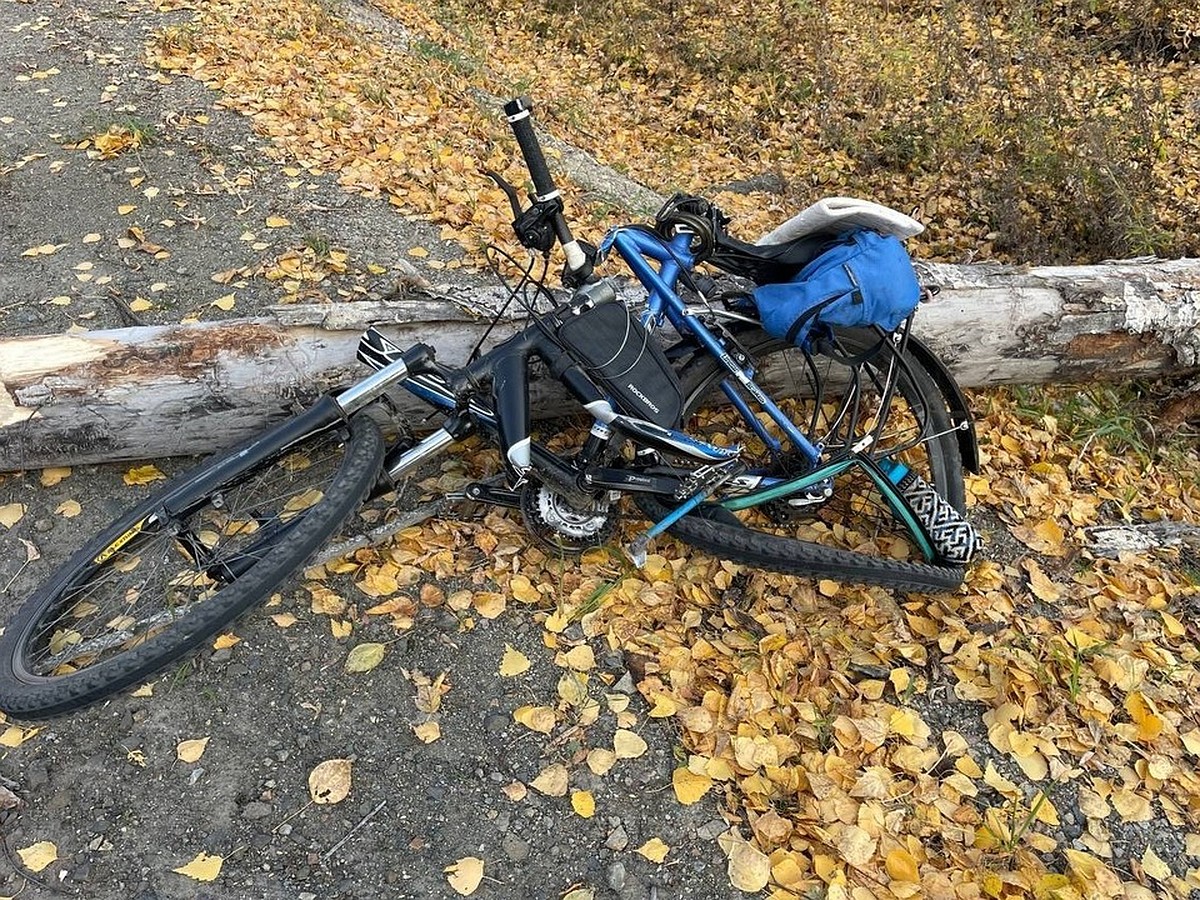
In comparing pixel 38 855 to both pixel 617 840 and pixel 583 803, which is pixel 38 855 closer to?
pixel 583 803

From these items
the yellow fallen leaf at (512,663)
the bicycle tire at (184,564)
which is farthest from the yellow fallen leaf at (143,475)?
the yellow fallen leaf at (512,663)

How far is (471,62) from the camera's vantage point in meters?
9.07

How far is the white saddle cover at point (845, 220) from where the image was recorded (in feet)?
10.7

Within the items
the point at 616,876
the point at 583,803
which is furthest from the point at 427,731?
the point at 616,876

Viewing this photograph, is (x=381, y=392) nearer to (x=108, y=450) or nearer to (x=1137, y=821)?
(x=108, y=450)

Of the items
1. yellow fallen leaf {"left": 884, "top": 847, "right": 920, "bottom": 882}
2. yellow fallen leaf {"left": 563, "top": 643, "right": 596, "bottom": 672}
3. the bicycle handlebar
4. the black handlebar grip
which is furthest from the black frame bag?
yellow fallen leaf {"left": 884, "top": 847, "right": 920, "bottom": 882}

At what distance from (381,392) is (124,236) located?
3.42 m

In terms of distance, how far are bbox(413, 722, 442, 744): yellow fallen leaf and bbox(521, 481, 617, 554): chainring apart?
34.9 inches

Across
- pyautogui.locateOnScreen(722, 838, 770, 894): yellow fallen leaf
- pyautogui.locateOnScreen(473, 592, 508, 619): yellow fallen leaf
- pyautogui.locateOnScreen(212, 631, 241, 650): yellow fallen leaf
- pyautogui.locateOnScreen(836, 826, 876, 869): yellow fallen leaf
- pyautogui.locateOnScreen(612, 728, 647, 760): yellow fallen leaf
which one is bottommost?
pyautogui.locateOnScreen(722, 838, 770, 894): yellow fallen leaf

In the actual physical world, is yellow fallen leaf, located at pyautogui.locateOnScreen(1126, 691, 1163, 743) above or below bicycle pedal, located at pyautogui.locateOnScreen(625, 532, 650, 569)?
below

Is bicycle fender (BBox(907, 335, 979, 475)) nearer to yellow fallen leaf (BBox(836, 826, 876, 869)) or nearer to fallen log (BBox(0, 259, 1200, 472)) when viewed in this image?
fallen log (BBox(0, 259, 1200, 472))

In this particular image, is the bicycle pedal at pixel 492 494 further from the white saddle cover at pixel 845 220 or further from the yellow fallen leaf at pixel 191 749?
the white saddle cover at pixel 845 220

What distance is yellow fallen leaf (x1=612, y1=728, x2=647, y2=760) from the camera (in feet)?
9.68

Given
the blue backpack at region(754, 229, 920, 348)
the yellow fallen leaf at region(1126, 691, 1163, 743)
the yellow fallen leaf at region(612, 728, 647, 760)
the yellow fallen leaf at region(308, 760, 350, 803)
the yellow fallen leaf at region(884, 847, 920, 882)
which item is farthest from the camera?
the blue backpack at region(754, 229, 920, 348)
